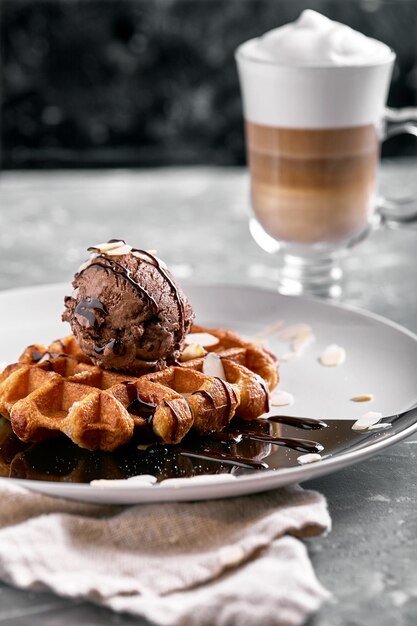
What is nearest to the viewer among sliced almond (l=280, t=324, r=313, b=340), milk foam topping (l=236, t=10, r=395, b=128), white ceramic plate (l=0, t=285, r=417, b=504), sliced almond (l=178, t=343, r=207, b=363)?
white ceramic plate (l=0, t=285, r=417, b=504)

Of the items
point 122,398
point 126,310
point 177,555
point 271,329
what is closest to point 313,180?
point 271,329

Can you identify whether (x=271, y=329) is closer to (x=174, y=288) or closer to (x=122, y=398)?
(x=174, y=288)

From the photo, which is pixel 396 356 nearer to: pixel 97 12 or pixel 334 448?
pixel 334 448

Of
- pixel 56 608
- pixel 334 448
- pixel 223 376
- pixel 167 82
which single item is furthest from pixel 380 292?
pixel 167 82

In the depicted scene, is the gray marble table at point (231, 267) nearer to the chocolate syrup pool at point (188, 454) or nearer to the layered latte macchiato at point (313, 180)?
the chocolate syrup pool at point (188, 454)

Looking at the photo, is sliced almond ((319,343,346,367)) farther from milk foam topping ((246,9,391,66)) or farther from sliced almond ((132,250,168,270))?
milk foam topping ((246,9,391,66))

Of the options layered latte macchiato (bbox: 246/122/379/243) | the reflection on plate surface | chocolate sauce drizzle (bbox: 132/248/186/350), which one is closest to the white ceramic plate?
the reflection on plate surface

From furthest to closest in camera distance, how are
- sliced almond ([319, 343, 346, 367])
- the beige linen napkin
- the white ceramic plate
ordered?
sliced almond ([319, 343, 346, 367]) → the white ceramic plate → the beige linen napkin
